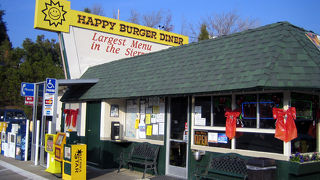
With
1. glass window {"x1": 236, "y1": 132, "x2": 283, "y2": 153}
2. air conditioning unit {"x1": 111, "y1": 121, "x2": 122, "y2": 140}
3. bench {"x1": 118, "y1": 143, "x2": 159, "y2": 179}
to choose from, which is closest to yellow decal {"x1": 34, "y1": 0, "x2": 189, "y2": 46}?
air conditioning unit {"x1": 111, "y1": 121, "x2": 122, "y2": 140}

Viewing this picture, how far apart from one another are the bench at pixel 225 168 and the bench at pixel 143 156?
6.54 feet

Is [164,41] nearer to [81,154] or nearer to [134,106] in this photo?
[134,106]

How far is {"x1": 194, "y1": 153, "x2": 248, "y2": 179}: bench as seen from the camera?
727 cm

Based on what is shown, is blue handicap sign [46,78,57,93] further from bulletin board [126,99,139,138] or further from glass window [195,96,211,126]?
glass window [195,96,211,126]

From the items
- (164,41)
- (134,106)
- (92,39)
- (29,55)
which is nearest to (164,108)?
(134,106)

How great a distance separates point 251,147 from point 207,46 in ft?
10.7

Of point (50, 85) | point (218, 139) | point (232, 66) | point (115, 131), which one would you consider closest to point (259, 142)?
point (218, 139)

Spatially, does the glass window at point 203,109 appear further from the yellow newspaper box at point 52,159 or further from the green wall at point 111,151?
the yellow newspaper box at point 52,159

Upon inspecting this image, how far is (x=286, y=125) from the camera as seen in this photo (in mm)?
6742

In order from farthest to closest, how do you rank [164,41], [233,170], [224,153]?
[164,41], [224,153], [233,170]

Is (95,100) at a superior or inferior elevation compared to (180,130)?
superior

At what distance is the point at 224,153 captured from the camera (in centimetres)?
796

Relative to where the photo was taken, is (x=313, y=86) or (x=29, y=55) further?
(x=29, y=55)

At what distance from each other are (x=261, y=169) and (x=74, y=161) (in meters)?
4.89
